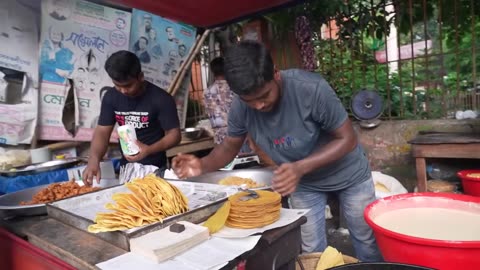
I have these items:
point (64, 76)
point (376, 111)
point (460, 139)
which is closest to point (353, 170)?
point (460, 139)

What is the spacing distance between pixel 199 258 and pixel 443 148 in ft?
9.14

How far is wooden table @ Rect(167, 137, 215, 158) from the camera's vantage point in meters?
4.35

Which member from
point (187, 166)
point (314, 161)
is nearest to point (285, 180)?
point (314, 161)

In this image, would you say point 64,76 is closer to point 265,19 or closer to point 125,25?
point 125,25

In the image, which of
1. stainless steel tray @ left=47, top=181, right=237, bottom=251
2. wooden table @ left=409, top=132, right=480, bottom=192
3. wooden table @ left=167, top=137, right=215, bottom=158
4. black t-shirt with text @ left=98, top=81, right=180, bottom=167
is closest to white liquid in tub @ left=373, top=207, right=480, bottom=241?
stainless steel tray @ left=47, top=181, right=237, bottom=251

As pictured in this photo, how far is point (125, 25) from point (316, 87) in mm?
3257

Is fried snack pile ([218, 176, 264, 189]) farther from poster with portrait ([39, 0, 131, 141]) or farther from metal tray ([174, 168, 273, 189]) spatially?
poster with portrait ([39, 0, 131, 141])

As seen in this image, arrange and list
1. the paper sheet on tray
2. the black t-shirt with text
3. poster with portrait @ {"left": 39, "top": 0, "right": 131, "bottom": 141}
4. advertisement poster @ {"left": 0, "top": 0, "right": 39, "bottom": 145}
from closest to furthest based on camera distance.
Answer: the paper sheet on tray
the black t-shirt with text
advertisement poster @ {"left": 0, "top": 0, "right": 39, "bottom": 145}
poster with portrait @ {"left": 39, "top": 0, "right": 131, "bottom": 141}

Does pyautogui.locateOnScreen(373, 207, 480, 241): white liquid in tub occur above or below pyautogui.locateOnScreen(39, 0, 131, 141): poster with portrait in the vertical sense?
below

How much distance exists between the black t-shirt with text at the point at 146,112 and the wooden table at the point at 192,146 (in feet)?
5.02

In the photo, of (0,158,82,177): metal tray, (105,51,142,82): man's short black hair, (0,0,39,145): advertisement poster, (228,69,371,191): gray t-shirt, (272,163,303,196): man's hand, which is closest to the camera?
(272,163,303,196): man's hand

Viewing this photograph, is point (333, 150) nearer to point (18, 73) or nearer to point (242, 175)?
point (242, 175)

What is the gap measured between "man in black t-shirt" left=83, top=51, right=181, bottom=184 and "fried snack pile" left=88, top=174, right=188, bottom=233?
3.35ft

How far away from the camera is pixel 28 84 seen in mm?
3525
